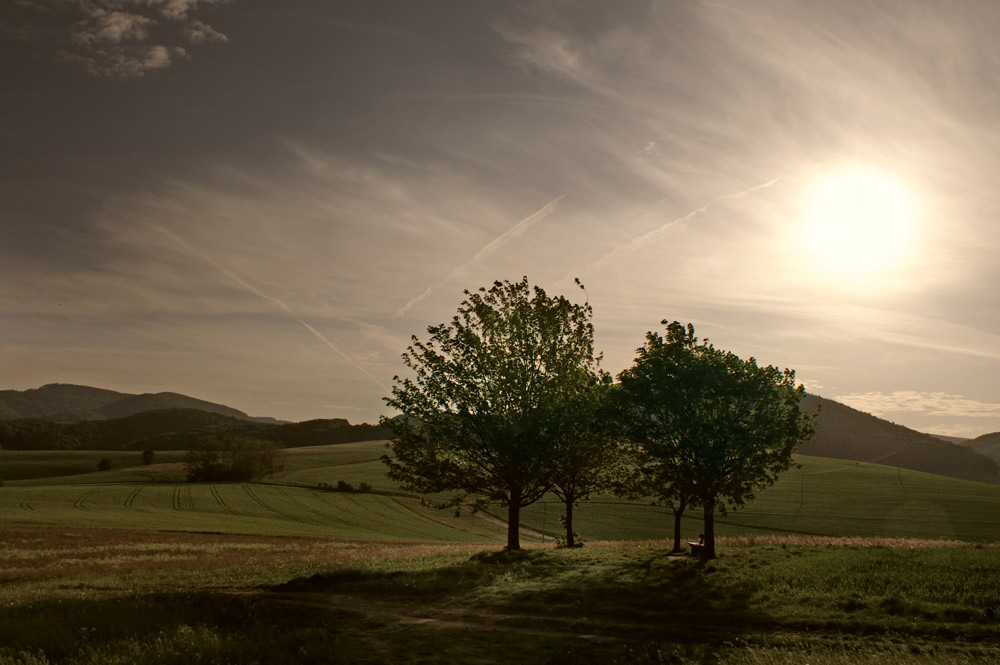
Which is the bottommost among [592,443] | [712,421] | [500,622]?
[500,622]

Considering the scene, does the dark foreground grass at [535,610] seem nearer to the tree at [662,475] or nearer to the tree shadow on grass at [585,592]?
the tree shadow on grass at [585,592]

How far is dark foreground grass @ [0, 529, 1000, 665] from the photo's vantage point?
14.5 meters

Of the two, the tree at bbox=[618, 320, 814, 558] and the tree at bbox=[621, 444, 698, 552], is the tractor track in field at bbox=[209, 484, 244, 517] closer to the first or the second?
the tree at bbox=[621, 444, 698, 552]

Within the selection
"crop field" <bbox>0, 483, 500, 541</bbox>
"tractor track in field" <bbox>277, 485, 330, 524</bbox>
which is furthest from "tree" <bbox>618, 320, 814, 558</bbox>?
"tractor track in field" <bbox>277, 485, 330, 524</bbox>

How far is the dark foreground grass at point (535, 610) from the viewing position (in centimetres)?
1445

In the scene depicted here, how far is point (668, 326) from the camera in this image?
106ft

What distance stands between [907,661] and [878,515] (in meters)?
75.4

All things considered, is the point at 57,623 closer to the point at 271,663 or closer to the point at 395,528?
the point at 271,663

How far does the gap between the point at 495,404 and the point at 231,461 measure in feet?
308

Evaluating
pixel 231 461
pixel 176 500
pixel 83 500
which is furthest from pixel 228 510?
pixel 231 461

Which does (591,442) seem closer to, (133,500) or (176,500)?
(176,500)

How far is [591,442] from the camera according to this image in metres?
35.1

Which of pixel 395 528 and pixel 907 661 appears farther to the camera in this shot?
pixel 395 528

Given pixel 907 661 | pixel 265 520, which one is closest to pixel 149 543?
pixel 265 520
